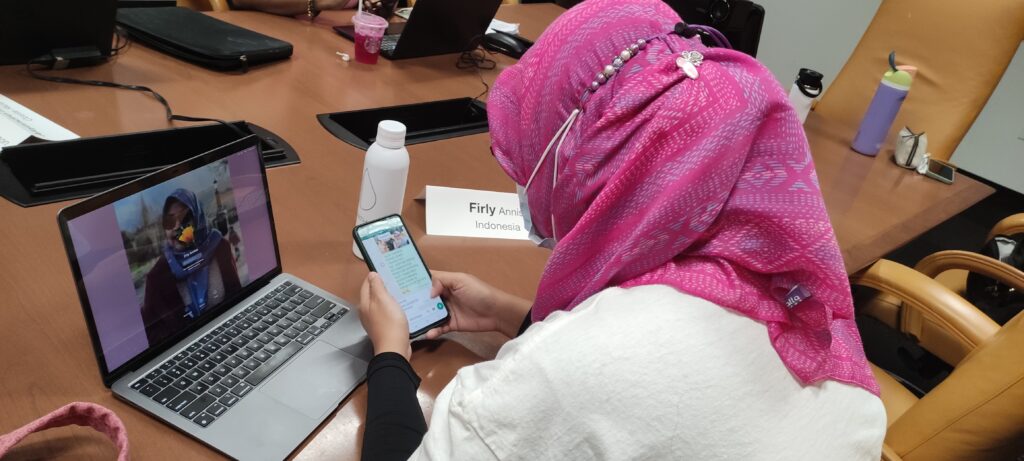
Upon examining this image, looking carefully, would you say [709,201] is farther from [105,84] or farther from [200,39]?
[200,39]

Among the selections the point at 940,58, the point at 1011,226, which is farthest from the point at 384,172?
the point at 940,58

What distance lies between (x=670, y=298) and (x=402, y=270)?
42cm

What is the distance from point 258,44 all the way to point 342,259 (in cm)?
79

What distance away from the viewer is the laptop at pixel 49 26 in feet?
3.98

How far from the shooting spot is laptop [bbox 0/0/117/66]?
1214 millimetres

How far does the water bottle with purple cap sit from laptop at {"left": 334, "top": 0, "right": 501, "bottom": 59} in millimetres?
1135

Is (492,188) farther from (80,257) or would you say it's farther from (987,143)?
(987,143)

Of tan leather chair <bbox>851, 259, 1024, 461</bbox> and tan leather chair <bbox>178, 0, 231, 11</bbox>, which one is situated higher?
tan leather chair <bbox>178, 0, 231, 11</bbox>

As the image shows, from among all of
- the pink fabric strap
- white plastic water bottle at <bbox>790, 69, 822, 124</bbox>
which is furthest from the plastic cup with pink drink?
the pink fabric strap

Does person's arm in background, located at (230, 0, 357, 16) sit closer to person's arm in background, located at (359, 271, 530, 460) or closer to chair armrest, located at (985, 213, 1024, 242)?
person's arm in background, located at (359, 271, 530, 460)

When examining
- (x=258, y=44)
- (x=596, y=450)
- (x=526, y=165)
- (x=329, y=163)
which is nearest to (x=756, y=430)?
(x=596, y=450)

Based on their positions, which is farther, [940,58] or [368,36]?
[940,58]

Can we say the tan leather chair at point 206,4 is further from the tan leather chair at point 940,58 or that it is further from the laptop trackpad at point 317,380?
the tan leather chair at point 940,58

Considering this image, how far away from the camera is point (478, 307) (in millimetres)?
946
